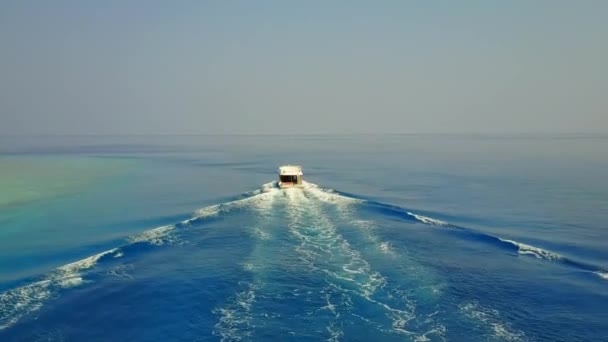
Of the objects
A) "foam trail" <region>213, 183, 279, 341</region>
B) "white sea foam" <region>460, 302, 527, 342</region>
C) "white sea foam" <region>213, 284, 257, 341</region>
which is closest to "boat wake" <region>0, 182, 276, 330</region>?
"foam trail" <region>213, 183, 279, 341</region>

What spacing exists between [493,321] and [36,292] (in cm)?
3575

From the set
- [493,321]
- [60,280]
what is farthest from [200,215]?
[493,321]

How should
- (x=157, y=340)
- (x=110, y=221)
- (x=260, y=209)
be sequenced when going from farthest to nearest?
(x=260, y=209) → (x=110, y=221) → (x=157, y=340)

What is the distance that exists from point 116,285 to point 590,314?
38.1 meters

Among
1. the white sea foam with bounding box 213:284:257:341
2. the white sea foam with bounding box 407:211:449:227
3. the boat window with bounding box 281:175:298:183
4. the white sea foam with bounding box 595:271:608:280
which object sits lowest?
the white sea foam with bounding box 213:284:257:341

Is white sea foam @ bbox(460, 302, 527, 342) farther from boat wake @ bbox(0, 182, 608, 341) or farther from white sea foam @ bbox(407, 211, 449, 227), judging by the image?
white sea foam @ bbox(407, 211, 449, 227)

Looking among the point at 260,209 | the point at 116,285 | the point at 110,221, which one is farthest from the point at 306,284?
the point at 110,221

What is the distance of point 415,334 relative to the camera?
28078 mm

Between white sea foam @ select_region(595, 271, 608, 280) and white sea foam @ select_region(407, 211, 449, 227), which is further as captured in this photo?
white sea foam @ select_region(407, 211, 449, 227)

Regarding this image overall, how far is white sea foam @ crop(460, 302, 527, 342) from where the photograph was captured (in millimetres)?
28031

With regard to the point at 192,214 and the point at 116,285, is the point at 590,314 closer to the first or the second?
the point at 116,285

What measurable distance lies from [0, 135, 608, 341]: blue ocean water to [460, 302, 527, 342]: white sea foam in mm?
136

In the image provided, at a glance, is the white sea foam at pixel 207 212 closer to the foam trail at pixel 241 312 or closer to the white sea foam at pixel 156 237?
the white sea foam at pixel 156 237

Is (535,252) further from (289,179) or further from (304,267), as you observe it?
(289,179)
